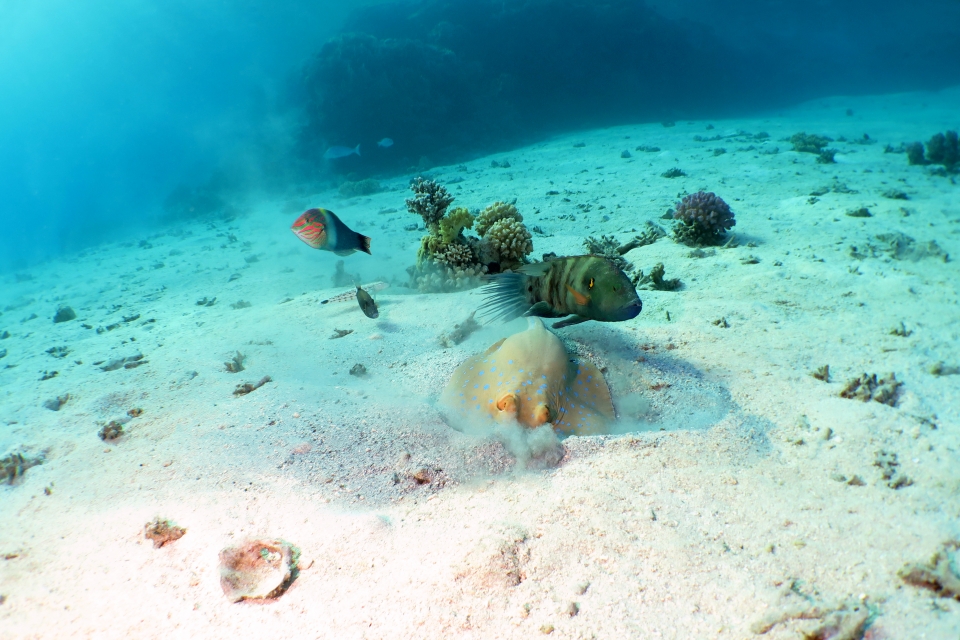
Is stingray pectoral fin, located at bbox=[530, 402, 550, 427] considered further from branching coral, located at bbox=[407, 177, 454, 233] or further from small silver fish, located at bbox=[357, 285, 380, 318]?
branching coral, located at bbox=[407, 177, 454, 233]

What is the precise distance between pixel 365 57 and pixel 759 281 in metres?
31.9

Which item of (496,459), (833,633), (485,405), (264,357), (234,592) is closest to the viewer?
(833,633)

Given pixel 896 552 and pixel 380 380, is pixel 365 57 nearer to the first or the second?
pixel 380 380

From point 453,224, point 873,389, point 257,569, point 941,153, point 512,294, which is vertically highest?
point 453,224

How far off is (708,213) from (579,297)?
5.74 meters

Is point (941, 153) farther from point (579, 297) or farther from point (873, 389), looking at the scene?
point (579, 297)

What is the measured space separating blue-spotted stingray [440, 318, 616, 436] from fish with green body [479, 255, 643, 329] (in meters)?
0.27

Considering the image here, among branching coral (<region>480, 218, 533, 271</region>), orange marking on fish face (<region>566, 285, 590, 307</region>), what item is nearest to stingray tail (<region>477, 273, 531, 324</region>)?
orange marking on fish face (<region>566, 285, 590, 307</region>)

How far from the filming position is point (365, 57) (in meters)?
29.6

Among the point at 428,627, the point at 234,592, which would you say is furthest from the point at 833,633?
the point at 234,592

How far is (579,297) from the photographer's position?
11.0ft

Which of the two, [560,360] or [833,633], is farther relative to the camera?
[560,360]

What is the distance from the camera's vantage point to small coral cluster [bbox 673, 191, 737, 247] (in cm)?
768

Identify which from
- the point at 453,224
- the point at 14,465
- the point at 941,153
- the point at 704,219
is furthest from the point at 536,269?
the point at 941,153
